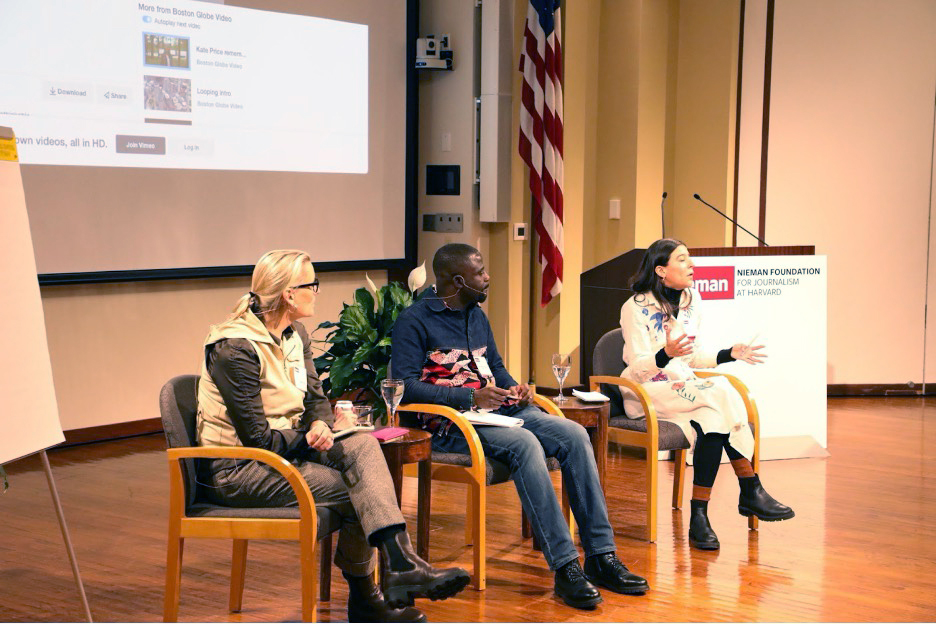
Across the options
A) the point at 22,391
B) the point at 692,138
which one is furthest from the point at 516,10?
the point at 22,391

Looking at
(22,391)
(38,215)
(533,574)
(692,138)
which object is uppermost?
(692,138)

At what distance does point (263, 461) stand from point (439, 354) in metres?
1.07

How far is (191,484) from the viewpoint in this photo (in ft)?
10.5

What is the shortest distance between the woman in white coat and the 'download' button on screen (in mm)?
2943

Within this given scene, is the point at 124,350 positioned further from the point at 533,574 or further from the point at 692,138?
the point at 692,138

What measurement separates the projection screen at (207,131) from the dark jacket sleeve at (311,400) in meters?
2.73

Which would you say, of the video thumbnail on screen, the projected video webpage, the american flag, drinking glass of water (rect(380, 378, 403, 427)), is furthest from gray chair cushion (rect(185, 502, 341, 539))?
the american flag

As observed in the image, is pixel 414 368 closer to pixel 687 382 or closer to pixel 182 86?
pixel 687 382

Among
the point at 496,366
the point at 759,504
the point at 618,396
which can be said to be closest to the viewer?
the point at 496,366

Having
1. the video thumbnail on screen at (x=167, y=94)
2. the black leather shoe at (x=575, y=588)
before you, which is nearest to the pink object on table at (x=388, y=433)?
the black leather shoe at (x=575, y=588)

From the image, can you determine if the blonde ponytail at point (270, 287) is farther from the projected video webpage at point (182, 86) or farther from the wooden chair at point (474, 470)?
the projected video webpage at point (182, 86)

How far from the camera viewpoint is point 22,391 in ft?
10.3

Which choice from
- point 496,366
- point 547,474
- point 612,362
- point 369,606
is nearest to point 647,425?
point 612,362

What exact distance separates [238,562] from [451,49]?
4.63 meters
